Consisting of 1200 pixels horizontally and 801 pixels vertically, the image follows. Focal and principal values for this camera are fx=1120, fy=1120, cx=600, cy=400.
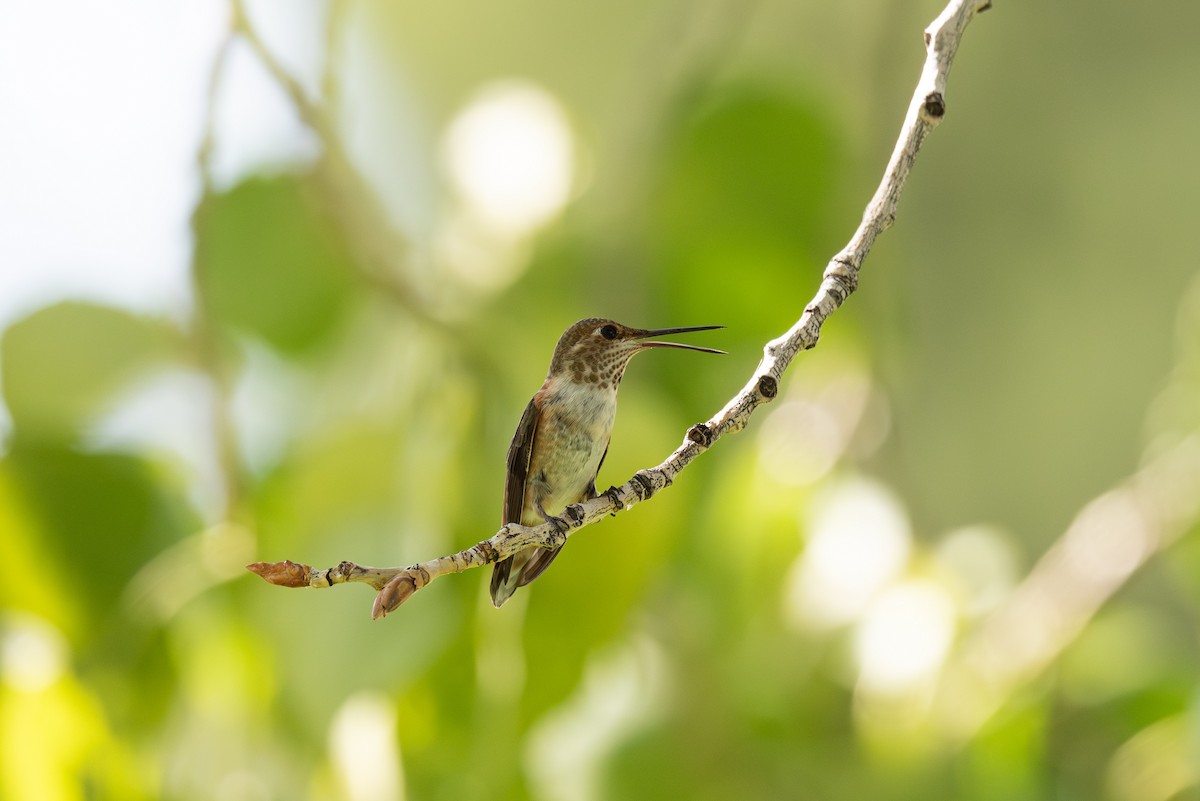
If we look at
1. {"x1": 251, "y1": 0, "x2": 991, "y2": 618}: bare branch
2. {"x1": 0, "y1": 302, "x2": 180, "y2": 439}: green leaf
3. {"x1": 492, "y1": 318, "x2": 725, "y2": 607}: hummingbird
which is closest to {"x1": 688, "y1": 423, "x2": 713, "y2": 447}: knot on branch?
{"x1": 251, "y1": 0, "x2": 991, "y2": 618}: bare branch

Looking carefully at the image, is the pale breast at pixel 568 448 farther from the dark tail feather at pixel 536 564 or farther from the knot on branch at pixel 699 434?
the knot on branch at pixel 699 434

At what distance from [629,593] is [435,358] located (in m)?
0.19

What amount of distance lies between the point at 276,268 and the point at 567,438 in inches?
18.4

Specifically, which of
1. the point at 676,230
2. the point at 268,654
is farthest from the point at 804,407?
the point at 268,654

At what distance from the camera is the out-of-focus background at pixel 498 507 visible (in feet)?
2.07

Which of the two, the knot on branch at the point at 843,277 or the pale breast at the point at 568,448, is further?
the pale breast at the point at 568,448

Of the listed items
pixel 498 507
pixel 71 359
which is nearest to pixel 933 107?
pixel 498 507

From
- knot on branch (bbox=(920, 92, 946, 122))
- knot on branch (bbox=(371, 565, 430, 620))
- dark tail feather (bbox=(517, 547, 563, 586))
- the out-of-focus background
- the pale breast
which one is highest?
the out-of-focus background

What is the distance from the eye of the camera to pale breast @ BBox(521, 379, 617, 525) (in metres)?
0.38

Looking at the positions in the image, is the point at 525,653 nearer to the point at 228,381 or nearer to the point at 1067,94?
the point at 228,381

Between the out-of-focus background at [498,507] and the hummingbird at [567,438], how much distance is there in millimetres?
182

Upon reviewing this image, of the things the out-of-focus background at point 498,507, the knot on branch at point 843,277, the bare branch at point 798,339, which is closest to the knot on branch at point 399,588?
the bare branch at point 798,339

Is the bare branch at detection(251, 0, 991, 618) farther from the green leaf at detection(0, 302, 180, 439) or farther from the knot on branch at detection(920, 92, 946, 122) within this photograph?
the green leaf at detection(0, 302, 180, 439)

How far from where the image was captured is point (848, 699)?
3.40ft
